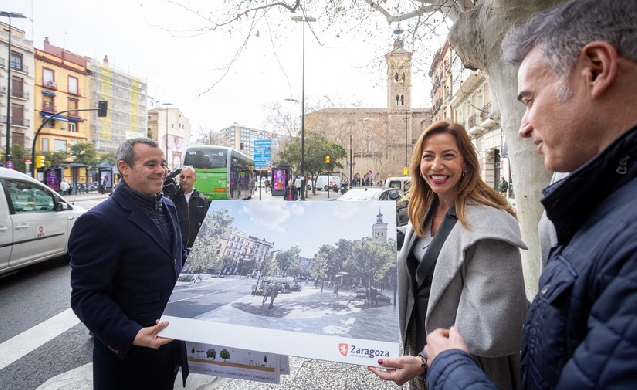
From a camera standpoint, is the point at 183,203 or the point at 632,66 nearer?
the point at 632,66

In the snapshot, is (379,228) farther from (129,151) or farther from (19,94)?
(19,94)

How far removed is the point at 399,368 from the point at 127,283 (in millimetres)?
1376

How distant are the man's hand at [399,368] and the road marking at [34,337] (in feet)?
13.5

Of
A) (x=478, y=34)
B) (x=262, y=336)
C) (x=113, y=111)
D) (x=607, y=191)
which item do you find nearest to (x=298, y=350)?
(x=262, y=336)

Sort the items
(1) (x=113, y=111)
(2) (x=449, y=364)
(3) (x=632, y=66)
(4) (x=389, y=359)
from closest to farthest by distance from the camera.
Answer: (3) (x=632, y=66) → (2) (x=449, y=364) → (4) (x=389, y=359) → (1) (x=113, y=111)

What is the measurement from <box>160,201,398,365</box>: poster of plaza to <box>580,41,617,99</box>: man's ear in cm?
86

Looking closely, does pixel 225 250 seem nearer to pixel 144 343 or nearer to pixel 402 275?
pixel 144 343

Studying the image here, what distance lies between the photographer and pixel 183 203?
5.30m

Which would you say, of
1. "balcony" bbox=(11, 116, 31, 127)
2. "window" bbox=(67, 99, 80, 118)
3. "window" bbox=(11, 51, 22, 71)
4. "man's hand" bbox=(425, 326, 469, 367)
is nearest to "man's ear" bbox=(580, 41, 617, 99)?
"man's hand" bbox=(425, 326, 469, 367)

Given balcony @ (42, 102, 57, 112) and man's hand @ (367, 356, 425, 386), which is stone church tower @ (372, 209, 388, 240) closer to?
man's hand @ (367, 356, 425, 386)

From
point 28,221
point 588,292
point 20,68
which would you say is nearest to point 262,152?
point 28,221

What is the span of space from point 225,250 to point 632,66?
158 cm

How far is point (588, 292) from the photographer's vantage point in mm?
711

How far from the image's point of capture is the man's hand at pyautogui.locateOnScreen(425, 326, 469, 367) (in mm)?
1048
